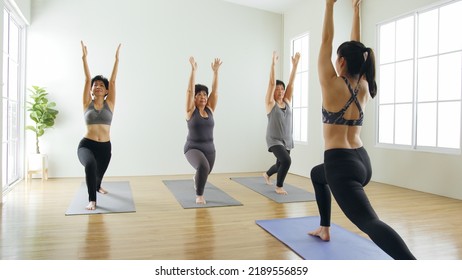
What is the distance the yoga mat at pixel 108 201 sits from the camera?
3441mm

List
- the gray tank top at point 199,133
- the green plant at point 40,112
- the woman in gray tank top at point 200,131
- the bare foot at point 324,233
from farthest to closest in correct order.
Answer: the green plant at point 40,112 → the gray tank top at point 199,133 → the woman in gray tank top at point 200,131 → the bare foot at point 324,233

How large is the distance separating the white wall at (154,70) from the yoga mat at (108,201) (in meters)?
1.31

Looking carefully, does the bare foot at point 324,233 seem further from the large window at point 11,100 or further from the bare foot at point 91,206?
the large window at point 11,100

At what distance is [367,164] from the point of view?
75.2 inches

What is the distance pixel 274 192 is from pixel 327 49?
2.86 metres

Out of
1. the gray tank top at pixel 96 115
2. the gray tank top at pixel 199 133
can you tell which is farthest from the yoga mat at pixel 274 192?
the gray tank top at pixel 96 115

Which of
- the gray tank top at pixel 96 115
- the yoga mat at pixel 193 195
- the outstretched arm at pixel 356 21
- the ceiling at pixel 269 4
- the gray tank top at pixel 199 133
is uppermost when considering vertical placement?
the ceiling at pixel 269 4

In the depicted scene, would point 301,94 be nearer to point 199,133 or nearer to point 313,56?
point 313,56

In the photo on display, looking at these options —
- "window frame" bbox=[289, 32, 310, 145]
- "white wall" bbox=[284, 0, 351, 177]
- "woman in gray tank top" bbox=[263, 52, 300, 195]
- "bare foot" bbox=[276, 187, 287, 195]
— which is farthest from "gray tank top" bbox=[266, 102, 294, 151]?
"window frame" bbox=[289, 32, 310, 145]

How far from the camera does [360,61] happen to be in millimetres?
1869

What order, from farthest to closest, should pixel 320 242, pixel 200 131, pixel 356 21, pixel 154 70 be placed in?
pixel 154 70, pixel 200 131, pixel 320 242, pixel 356 21

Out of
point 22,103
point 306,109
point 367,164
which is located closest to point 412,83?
point 306,109

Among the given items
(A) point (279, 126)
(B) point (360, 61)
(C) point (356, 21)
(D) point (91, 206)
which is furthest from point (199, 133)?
(B) point (360, 61)

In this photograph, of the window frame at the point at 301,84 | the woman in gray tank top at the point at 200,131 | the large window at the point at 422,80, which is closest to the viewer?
the woman in gray tank top at the point at 200,131
